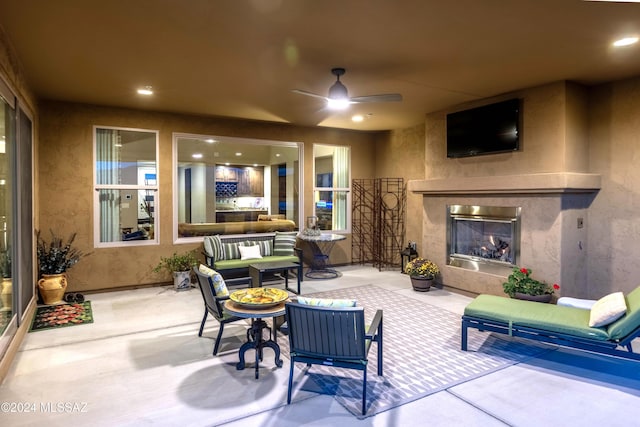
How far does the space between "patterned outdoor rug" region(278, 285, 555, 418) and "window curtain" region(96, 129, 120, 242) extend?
3.68 metres

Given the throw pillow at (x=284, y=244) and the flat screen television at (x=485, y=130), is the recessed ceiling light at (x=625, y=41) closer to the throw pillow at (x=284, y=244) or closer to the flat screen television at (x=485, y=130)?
the flat screen television at (x=485, y=130)

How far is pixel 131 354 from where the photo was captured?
3.68 m

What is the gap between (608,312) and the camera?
10.3 ft

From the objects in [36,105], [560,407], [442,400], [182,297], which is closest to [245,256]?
[182,297]

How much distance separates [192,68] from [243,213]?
4.20 meters

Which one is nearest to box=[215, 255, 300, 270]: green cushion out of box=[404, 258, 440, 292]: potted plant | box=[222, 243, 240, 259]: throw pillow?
box=[222, 243, 240, 259]: throw pillow

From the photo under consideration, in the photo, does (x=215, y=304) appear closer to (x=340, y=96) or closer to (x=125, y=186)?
(x=340, y=96)

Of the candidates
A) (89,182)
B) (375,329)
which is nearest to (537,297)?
(375,329)

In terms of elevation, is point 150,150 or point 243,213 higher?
point 150,150

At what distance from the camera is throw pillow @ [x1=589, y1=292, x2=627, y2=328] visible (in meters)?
3.12

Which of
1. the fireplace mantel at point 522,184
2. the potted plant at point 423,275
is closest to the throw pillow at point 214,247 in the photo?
the potted plant at point 423,275

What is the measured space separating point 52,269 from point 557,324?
20.0 ft

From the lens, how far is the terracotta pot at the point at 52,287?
17.1 ft

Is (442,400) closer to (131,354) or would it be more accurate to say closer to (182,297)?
(131,354)
